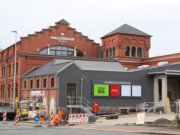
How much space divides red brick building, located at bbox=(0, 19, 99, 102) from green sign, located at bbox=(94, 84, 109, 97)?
15786 mm

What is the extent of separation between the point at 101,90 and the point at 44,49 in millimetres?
20585

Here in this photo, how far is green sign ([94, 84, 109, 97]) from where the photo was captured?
45.7m

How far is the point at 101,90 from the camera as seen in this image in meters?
46.0

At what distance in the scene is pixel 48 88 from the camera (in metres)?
45.8

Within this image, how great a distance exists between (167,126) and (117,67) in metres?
24.7

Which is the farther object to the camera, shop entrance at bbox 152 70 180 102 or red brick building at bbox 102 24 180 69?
red brick building at bbox 102 24 180 69

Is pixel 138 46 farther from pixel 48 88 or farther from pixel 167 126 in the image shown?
pixel 167 126

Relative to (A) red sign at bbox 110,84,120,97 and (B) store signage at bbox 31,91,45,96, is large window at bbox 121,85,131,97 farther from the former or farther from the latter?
(B) store signage at bbox 31,91,45,96

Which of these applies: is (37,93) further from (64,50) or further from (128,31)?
(128,31)

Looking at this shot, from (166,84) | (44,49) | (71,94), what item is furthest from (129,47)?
(71,94)

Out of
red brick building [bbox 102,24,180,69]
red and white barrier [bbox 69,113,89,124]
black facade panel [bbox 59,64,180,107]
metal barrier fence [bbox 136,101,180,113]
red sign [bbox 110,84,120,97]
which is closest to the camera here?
red and white barrier [bbox 69,113,89,124]

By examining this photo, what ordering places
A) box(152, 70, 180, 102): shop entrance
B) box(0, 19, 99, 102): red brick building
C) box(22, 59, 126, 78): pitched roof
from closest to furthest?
box(22, 59, 126, 78): pitched roof → box(152, 70, 180, 102): shop entrance → box(0, 19, 99, 102): red brick building

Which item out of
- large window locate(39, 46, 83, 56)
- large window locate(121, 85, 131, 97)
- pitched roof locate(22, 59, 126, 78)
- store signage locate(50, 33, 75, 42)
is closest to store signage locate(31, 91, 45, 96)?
pitched roof locate(22, 59, 126, 78)

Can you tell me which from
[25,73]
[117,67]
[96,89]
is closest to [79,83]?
[96,89]
